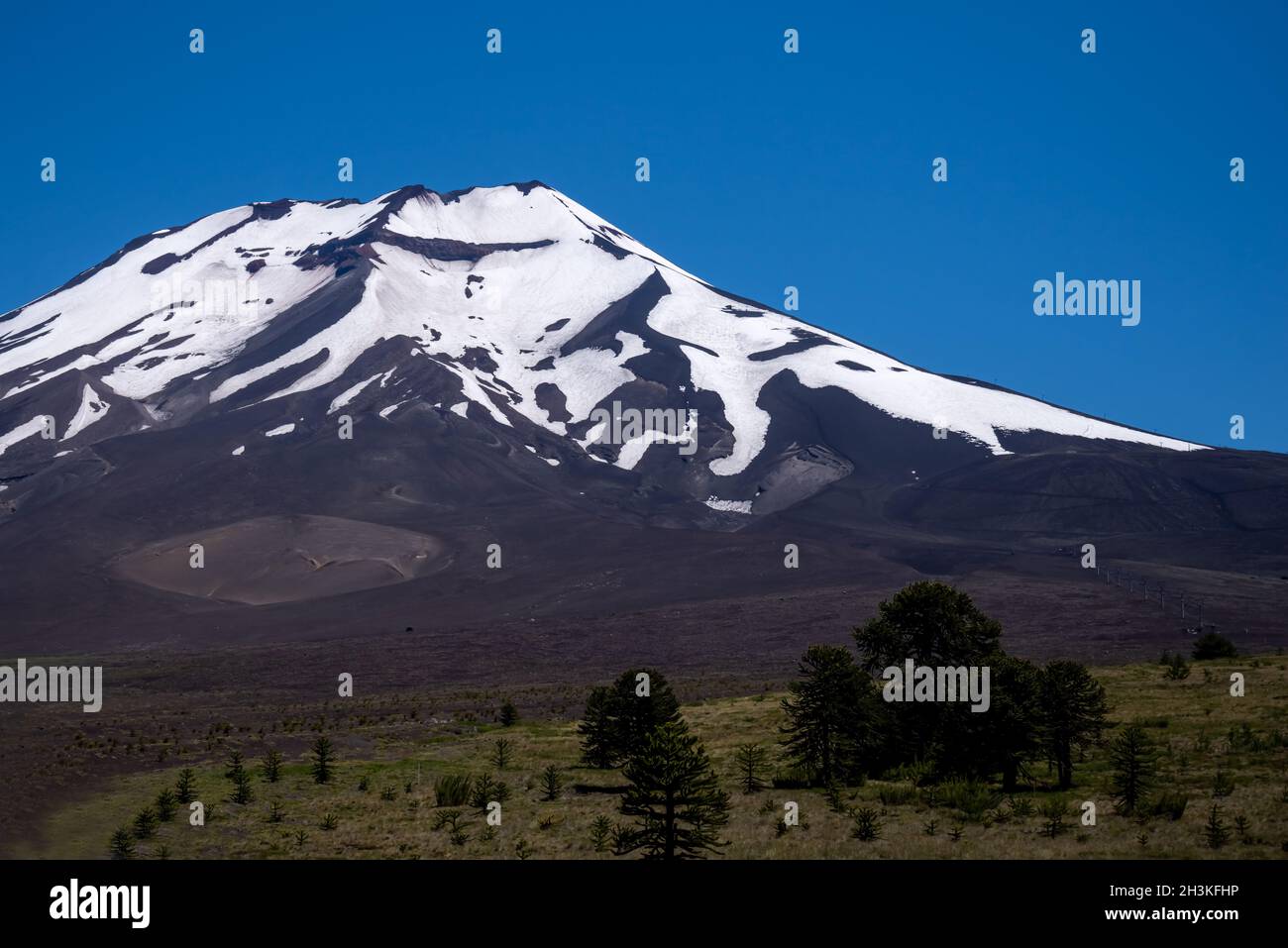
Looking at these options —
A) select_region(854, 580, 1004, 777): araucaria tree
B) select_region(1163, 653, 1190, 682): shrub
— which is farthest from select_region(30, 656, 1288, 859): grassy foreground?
select_region(1163, 653, 1190, 682): shrub

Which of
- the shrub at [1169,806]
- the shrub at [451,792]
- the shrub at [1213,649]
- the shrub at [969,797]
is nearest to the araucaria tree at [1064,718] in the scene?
the shrub at [969,797]

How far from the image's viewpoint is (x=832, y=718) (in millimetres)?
34156

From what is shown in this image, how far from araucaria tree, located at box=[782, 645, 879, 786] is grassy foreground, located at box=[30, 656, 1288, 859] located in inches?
46.9

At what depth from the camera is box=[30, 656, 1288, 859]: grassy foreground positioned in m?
24.1

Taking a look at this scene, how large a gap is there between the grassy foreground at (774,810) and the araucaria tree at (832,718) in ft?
3.91

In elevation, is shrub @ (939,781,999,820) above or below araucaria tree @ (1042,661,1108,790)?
below

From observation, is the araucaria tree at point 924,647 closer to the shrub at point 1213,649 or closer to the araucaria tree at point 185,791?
the araucaria tree at point 185,791

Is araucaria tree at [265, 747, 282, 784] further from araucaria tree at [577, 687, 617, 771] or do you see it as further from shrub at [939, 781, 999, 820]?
shrub at [939, 781, 999, 820]

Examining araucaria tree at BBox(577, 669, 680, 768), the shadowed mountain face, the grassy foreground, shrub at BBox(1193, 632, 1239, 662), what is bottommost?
the grassy foreground

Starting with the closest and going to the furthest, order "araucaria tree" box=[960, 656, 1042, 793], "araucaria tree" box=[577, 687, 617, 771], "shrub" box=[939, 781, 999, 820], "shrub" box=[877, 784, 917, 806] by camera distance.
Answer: "shrub" box=[939, 781, 999, 820], "shrub" box=[877, 784, 917, 806], "araucaria tree" box=[960, 656, 1042, 793], "araucaria tree" box=[577, 687, 617, 771]

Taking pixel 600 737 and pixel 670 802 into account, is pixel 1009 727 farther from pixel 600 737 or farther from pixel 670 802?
pixel 600 737

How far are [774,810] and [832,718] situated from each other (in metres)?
5.34

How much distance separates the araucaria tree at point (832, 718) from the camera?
33.9 metres
